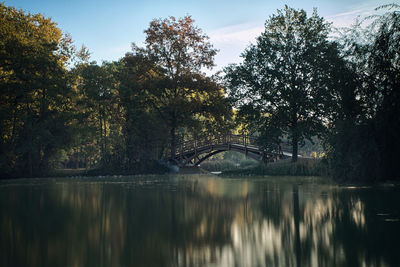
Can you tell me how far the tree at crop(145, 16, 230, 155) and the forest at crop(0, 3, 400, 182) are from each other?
0.10 meters

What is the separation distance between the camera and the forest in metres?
13.8

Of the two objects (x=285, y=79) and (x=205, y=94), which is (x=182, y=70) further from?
(x=285, y=79)

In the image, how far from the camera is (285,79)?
30484 mm

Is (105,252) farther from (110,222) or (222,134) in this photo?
(222,134)

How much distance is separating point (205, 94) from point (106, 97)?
1015 centimetres

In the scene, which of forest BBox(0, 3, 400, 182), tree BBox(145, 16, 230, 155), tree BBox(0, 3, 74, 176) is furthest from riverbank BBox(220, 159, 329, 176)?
tree BBox(0, 3, 74, 176)

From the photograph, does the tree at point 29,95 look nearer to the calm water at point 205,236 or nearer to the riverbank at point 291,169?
the riverbank at point 291,169

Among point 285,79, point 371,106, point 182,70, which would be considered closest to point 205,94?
point 182,70

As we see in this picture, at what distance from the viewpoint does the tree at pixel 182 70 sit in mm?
38500

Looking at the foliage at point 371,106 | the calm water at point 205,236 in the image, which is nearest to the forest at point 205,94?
the foliage at point 371,106

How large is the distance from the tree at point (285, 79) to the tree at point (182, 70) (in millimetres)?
6597

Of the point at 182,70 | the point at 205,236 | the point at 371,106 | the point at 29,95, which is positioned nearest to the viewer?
the point at 205,236

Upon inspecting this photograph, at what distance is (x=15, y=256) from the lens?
16.1ft

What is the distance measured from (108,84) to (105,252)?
115ft
